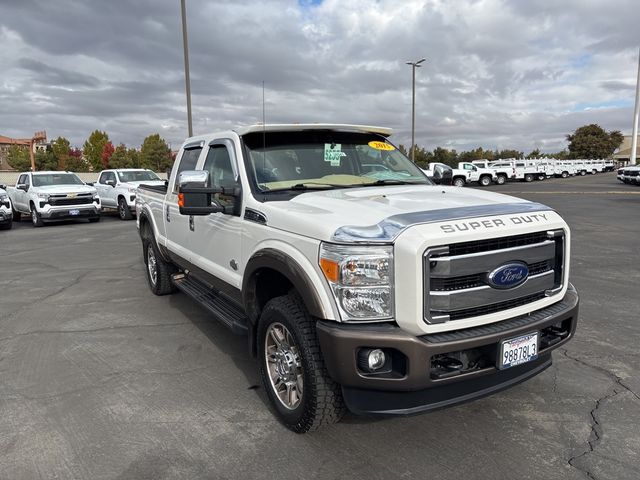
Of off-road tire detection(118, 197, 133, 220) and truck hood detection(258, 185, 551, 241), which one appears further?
off-road tire detection(118, 197, 133, 220)

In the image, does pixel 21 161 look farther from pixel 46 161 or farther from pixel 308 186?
pixel 308 186

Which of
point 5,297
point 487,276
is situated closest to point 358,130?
point 487,276

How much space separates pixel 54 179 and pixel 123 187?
7.43 ft

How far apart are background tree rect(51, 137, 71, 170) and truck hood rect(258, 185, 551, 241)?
201 feet

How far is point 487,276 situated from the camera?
2777 mm

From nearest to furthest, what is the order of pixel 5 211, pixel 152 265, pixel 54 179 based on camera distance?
pixel 152 265 < pixel 5 211 < pixel 54 179

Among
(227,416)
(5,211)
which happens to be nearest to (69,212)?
(5,211)

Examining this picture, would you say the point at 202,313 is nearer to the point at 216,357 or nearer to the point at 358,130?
the point at 216,357

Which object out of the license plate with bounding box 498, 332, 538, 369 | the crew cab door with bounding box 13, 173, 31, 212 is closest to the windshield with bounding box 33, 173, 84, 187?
the crew cab door with bounding box 13, 173, 31, 212

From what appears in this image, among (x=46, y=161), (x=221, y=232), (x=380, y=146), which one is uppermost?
(x=46, y=161)

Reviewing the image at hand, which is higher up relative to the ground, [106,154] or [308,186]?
[106,154]

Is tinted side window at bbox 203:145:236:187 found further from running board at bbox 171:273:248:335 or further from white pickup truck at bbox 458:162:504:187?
white pickup truck at bbox 458:162:504:187

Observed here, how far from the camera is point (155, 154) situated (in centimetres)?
6025

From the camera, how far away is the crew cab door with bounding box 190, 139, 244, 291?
3826mm
